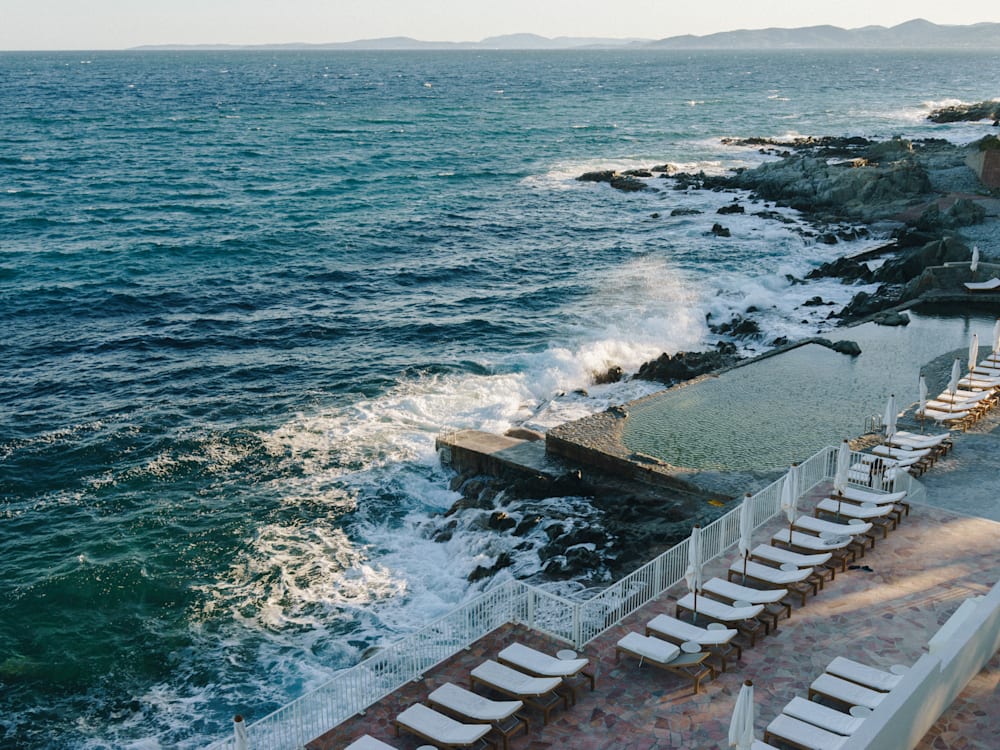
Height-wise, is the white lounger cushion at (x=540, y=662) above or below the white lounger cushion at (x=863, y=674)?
Result: below

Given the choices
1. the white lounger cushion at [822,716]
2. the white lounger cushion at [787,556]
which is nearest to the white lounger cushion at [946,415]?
the white lounger cushion at [787,556]

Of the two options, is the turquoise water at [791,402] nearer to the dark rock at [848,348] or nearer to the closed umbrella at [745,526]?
the dark rock at [848,348]

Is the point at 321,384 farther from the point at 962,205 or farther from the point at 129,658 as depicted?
the point at 962,205

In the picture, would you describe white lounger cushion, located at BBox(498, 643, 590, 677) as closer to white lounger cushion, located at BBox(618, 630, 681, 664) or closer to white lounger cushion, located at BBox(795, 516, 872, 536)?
white lounger cushion, located at BBox(618, 630, 681, 664)

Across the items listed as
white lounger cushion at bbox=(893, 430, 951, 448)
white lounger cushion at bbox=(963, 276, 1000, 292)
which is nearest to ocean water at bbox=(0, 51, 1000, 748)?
white lounger cushion at bbox=(963, 276, 1000, 292)

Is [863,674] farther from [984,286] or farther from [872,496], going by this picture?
[984,286]

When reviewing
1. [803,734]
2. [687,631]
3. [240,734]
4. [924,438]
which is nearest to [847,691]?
[803,734]

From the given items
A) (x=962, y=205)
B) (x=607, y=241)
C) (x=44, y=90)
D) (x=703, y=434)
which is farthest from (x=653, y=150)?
(x=44, y=90)
